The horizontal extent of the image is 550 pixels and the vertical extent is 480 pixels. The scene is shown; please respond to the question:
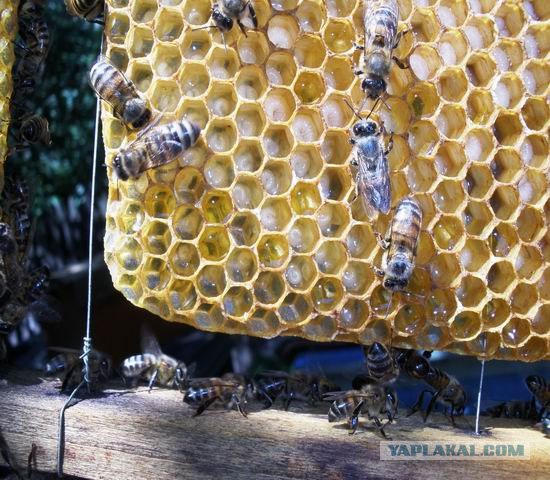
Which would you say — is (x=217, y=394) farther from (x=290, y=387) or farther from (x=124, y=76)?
(x=124, y=76)

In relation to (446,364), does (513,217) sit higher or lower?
higher

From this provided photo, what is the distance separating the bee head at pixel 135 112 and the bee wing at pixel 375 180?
69cm

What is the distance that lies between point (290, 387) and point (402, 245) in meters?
0.71

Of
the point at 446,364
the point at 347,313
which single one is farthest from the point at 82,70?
the point at 446,364

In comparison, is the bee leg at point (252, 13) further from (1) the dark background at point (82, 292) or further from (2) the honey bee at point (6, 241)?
(1) the dark background at point (82, 292)

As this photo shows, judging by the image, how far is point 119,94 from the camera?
2.14m

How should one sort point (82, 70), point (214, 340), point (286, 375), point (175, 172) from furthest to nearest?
point (214, 340) < point (82, 70) < point (286, 375) < point (175, 172)

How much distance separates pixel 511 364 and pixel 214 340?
5.77 feet

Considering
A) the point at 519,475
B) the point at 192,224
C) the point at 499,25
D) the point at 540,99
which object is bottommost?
the point at 519,475

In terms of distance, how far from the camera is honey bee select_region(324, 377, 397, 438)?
2.22m

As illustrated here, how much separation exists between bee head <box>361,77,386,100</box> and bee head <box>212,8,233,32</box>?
0.45 meters

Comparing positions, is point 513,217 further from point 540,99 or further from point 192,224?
point 192,224

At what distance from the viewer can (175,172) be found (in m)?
2.26

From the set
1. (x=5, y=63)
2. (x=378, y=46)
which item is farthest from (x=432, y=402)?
(x=5, y=63)
